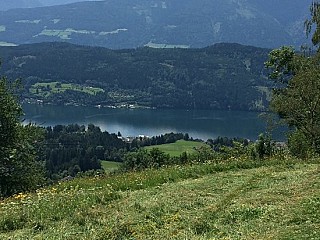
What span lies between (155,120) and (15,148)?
13982 cm

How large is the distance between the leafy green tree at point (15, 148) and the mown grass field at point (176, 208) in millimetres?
9058

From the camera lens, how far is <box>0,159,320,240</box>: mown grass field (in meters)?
8.82

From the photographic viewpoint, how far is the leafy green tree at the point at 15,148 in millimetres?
23453

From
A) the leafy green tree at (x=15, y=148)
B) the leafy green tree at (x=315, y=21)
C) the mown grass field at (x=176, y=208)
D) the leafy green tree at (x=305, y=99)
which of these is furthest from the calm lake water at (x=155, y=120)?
the mown grass field at (x=176, y=208)

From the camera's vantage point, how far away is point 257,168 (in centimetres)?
1650

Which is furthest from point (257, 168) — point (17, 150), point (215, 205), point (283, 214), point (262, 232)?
point (17, 150)

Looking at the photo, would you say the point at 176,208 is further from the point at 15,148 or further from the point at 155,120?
the point at 155,120

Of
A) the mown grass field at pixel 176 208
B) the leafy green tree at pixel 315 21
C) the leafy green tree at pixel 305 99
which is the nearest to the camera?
the mown grass field at pixel 176 208

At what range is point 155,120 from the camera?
164m

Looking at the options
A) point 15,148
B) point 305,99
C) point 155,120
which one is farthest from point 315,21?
point 155,120

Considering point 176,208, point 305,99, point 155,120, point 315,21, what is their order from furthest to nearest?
point 155,120
point 305,99
point 315,21
point 176,208

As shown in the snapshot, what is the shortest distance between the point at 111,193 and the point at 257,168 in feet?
20.2

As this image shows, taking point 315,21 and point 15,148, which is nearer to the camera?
point 315,21

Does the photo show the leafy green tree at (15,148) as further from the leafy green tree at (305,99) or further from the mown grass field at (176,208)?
the leafy green tree at (305,99)
